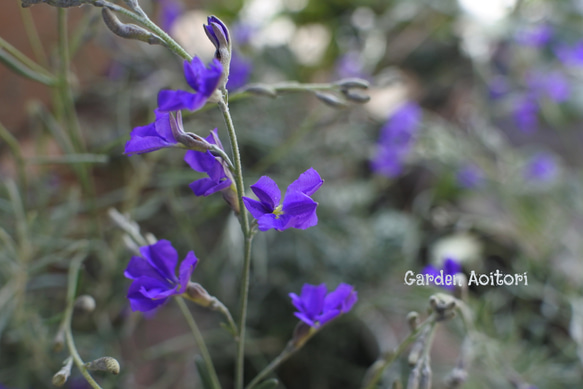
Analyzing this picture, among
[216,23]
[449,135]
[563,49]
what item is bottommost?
[449,135]

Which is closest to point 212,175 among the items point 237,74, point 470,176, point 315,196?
point 237,74

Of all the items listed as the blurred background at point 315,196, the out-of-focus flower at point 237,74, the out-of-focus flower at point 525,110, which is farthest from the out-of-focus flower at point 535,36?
the out-of-focus flower at point 237,74

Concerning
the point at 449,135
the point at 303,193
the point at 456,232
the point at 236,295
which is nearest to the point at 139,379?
the point at 236,295

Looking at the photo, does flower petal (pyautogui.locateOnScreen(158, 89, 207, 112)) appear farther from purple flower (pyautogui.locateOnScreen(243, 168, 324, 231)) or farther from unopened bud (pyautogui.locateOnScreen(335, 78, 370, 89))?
unopened bud (pyautogui.locateOnScreen(335, 78, 370, 89))

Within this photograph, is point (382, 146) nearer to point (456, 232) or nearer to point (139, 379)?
point (456, 232)

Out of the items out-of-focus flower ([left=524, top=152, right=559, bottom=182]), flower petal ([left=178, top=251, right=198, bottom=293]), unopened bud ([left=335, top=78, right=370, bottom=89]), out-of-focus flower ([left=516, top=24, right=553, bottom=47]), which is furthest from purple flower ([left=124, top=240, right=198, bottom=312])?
out-of-focus flower ([left=516, top=24, right=553, bottom=47])

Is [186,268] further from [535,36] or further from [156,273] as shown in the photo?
[535,36]

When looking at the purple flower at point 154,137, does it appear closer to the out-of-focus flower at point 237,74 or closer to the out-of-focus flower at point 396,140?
the out-of-focus flower at point 237,74
